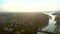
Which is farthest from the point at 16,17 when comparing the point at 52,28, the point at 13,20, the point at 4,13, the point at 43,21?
the point at 52,28

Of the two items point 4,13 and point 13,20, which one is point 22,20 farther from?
point 4,13
